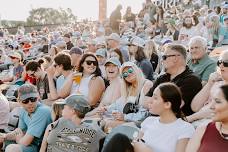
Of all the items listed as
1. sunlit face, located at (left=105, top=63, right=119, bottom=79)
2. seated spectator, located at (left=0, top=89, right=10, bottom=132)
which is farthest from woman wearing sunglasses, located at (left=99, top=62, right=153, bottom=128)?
seated spectator, located at (left=0, top=89, right=10, bottom=132)

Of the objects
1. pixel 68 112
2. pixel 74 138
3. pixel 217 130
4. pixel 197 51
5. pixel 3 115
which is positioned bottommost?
pixel 3 115

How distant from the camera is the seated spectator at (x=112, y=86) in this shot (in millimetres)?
6430

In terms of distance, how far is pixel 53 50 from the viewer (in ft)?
35.6

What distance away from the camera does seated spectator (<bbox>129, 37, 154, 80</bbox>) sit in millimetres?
7750

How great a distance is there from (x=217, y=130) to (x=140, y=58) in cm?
439

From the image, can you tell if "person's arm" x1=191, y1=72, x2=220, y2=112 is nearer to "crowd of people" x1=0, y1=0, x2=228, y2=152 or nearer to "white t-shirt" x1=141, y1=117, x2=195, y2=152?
"crowd of people" x1=0, y1=0, x2=228, y2=152

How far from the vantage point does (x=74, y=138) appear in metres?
4.70

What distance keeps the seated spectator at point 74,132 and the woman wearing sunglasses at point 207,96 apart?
1011 millimetres

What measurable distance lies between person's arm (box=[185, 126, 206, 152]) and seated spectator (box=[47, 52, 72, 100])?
12.3 feet

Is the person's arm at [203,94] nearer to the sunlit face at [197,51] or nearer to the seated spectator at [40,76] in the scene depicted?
the sunlit face at [197,51]

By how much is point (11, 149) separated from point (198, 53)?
8.61 feet

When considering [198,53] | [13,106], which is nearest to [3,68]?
[13,106]

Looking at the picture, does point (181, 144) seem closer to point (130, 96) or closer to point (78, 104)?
point (78, 104)

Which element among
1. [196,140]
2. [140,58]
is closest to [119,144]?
[196,140]
